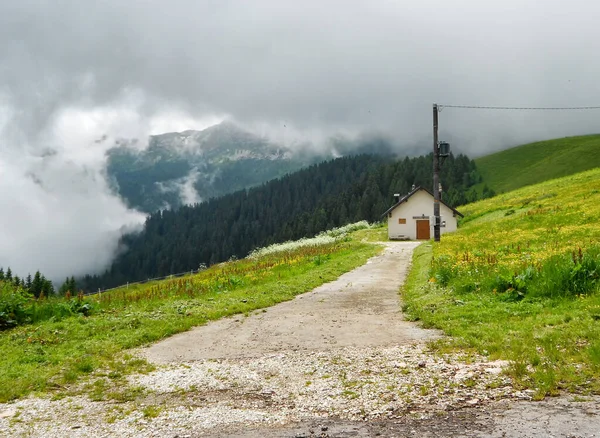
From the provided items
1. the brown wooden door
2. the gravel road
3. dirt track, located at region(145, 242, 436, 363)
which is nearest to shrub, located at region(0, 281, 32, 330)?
dirt track, located at region(145, 242, 436, 363)

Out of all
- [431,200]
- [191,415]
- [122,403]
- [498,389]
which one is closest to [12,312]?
[122,403]

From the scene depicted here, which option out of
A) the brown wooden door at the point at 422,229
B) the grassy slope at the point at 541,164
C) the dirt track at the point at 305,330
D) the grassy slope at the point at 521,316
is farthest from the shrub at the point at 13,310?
the grassy slope at the point at 541,164

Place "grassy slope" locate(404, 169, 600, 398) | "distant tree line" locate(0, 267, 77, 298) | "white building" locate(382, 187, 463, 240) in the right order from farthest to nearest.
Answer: "white building" locate(382, 187, 463, 240) < "distant tree line" locate(0, 267, 77, 298) < "grassy slope" locate(404, 169, 600, 398)

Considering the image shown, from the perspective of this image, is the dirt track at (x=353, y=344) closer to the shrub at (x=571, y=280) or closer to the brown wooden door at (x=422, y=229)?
the shrub at (x=571, y=280)

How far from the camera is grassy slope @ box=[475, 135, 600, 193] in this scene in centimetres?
13875

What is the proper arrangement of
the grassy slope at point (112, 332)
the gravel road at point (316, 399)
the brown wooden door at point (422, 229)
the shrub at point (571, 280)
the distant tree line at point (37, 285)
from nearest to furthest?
the gravel road at point (316, 399), the grassy slope at point (112, 332), the shrub at point (571, 280), the distant tree line at point (37, 285), the brown wooden door at point (422, 229)

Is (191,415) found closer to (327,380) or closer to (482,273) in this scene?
(327,380)

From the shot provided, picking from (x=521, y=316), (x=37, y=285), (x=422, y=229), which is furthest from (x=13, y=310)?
(x=37, y=285)

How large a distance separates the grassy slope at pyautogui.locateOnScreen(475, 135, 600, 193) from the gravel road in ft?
461

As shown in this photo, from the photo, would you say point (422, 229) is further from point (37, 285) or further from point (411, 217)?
point (37, 285)

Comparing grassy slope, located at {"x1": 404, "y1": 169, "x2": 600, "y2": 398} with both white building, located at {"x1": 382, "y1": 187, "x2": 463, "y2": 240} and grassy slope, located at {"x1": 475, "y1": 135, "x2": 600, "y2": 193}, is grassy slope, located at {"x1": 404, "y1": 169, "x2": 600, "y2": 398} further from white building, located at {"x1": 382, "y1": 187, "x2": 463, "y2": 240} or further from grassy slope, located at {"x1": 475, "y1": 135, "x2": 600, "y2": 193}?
grassy slope, located at {"x1": 475, "y1": 135, "x2": 600, "y2": 193}

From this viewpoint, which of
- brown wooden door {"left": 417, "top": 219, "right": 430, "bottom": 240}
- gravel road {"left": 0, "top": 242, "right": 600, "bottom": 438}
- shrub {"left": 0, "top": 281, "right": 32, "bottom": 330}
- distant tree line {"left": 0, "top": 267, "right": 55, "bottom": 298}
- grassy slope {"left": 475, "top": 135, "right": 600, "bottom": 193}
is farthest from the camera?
grassy slope {"left": 475, "top": 135, "right": 600, "bottom": 193}

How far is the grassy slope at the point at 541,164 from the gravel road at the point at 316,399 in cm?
14056

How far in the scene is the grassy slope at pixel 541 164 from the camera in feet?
455
